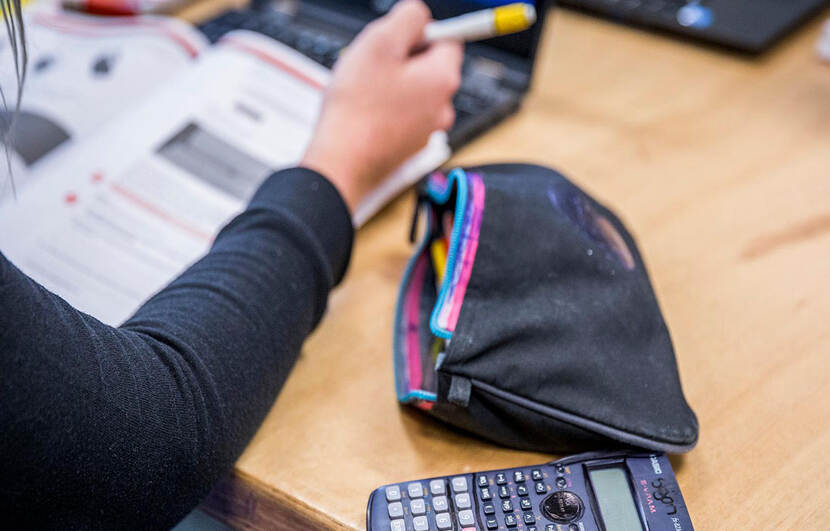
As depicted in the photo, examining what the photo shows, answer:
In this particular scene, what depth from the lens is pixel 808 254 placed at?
0.58 meters

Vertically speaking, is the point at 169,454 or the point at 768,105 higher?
the point at 768,105

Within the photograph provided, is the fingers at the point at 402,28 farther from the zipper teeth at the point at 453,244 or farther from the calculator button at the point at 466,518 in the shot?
the calculator button at the point at 466,518

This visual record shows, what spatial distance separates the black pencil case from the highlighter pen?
6.9 inches

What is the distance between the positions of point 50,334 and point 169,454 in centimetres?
9

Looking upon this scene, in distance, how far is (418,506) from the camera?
41 centimetres

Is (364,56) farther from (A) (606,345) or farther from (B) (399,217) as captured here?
(A) (606,345)

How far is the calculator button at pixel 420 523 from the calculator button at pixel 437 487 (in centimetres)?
2

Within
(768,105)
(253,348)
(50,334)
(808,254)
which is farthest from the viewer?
(768,105)

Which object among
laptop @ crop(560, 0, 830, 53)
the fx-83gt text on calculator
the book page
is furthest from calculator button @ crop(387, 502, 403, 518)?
laptop @ crop(560, 0, 830, 53)

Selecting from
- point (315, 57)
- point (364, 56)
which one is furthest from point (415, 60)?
point (315, 57)

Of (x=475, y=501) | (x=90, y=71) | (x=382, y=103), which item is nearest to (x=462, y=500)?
(x=475, y=501)

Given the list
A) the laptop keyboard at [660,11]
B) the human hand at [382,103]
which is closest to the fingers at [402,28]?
the human hand at [382,103]

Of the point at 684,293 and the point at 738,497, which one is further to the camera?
the point at 684,293

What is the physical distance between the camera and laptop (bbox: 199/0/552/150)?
717mm
